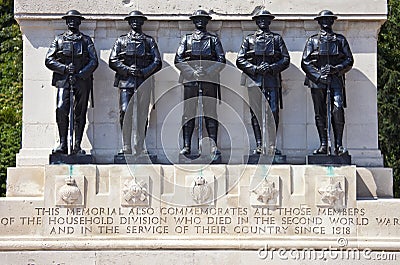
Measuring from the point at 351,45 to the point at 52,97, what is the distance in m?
6.69

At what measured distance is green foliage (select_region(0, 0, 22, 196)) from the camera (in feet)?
83.3

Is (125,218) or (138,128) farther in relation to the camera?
(138,128)

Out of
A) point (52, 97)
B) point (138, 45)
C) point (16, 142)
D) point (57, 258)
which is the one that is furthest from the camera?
point (16, 142)

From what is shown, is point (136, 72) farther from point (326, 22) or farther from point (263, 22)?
point (326, 22)

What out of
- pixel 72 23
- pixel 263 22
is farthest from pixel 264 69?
pixel 72 23

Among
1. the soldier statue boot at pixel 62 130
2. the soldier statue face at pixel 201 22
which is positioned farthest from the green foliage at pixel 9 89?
the soldier statue face at pixel 201 22

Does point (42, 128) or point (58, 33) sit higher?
point (58, 33)

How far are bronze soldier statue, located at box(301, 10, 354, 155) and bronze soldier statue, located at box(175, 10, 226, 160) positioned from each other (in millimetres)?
1865

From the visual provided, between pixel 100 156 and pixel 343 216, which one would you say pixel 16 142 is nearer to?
pixel 100 156

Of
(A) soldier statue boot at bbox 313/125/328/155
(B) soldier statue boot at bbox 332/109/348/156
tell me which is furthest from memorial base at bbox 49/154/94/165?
(B) soldier statue boot at bbox 332/109/348/156

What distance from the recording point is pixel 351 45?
18859 millimetres

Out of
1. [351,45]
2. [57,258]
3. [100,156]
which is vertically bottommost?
[57,258]

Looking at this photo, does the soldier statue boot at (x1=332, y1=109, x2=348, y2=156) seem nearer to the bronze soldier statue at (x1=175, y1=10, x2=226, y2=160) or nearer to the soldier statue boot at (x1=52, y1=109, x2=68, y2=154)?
the bronze soldier statue at (x1=175, y1=10, x2=226, y2=160)

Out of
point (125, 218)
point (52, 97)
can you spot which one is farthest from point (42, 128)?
point (125, 218)
